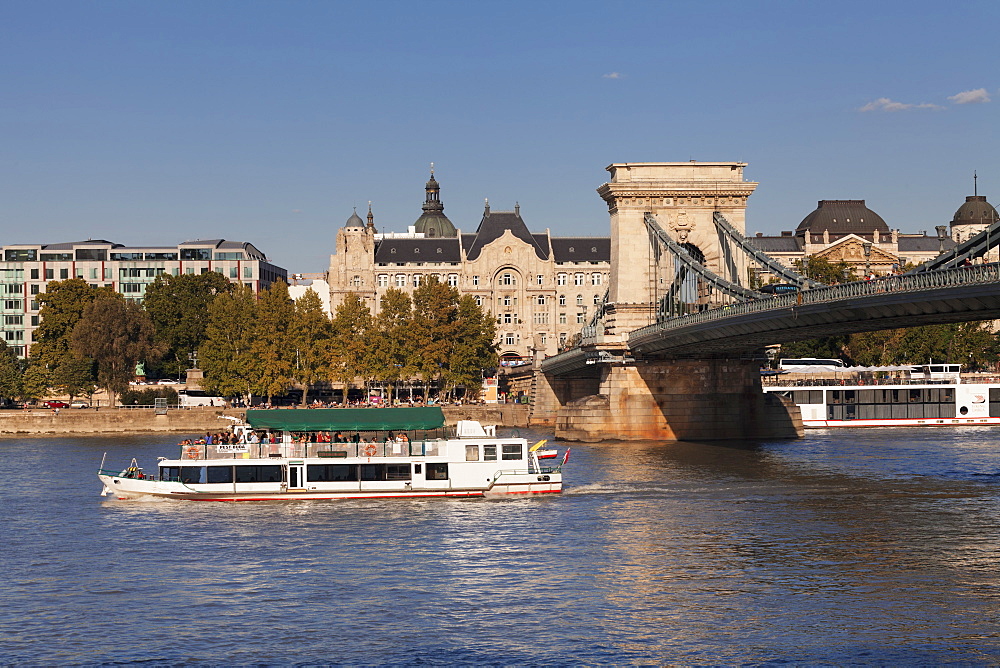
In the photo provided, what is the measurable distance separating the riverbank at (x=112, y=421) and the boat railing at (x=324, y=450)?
53644 mm

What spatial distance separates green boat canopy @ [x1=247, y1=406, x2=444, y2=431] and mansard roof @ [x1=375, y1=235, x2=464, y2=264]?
4909 inches

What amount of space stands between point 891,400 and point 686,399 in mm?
30235

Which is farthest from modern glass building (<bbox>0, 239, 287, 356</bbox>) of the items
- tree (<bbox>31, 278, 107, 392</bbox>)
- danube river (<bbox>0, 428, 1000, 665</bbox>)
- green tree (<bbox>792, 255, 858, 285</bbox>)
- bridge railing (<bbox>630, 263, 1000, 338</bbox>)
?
danube river (<bbox>0, 428, 1000, 665</bbox>)

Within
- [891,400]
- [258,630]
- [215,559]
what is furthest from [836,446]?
[258,630]

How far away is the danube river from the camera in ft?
98.0

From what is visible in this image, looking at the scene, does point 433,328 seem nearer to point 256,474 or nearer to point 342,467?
point 342,467

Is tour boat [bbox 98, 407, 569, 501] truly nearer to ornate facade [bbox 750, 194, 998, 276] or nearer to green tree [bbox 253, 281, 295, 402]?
green tree [bbox 253, 281, 295, 402]

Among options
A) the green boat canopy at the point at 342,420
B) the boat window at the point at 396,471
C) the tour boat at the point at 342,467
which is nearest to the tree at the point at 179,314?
the green boat canopy at the point at 342,420

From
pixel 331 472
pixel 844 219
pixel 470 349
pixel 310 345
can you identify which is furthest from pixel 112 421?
pixel 844 219

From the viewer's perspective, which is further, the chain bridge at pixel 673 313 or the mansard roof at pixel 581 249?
the mansard roof at pixel 581 249

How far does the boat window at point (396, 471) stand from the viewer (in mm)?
54312

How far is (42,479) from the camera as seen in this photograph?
213 feet

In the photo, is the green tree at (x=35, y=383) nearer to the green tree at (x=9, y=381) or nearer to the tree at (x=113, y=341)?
the green tree at (x=9, y=381)

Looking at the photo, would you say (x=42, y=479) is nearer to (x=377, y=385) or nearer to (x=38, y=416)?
(x=38, y=416)
